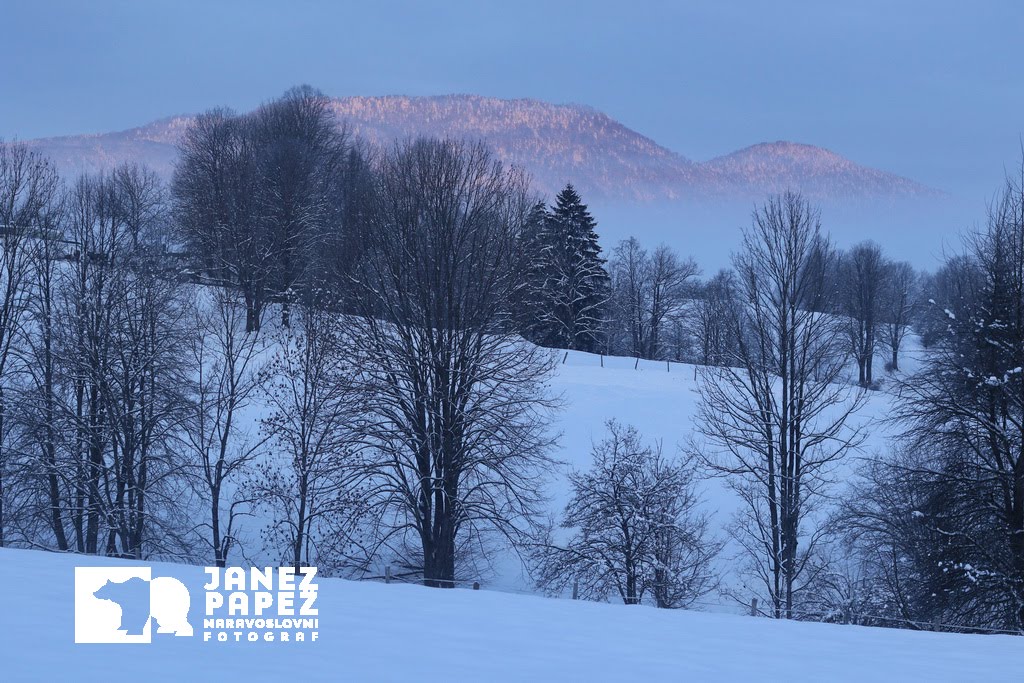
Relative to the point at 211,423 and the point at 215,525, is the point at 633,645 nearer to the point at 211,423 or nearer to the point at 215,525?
the point at 215,525

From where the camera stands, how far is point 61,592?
896 cm

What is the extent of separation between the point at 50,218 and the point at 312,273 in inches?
631

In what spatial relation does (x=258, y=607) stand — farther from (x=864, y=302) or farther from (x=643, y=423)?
(x=864, y=302)

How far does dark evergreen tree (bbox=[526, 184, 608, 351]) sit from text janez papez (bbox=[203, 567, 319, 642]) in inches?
1686

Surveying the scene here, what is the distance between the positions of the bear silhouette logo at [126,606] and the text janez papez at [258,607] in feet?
1.02

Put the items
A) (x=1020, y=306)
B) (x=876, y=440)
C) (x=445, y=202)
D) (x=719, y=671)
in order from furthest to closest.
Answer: (x=876, y=440) → (x=445, y=202) → (x=1020, y=306) → (x=719, y=671)

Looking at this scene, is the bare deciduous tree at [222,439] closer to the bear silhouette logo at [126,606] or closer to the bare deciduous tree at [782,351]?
the bear silhouette logo at [126,606]

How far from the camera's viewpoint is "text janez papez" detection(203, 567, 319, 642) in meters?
8.06

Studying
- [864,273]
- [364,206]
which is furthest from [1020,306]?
[864,273]

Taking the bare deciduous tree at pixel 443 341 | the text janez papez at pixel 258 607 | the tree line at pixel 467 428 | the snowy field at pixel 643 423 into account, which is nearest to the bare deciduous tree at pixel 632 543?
the tree line at pixel 467 428

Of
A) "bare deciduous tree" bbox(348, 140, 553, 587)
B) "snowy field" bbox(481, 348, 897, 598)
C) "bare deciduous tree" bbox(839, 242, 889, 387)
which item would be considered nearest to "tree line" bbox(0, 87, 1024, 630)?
"bare deciduous tree" bbox(348, 140, 553, 587)

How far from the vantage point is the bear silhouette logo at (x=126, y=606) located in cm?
765

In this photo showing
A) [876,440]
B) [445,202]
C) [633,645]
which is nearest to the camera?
[633,645]

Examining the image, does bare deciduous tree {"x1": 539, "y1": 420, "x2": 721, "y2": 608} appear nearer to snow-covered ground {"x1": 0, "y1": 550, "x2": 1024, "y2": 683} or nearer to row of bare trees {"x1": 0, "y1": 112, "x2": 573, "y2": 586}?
row of bare trees {"x1": 0, "y1": 112, "x2": 573, "y2": 586}
